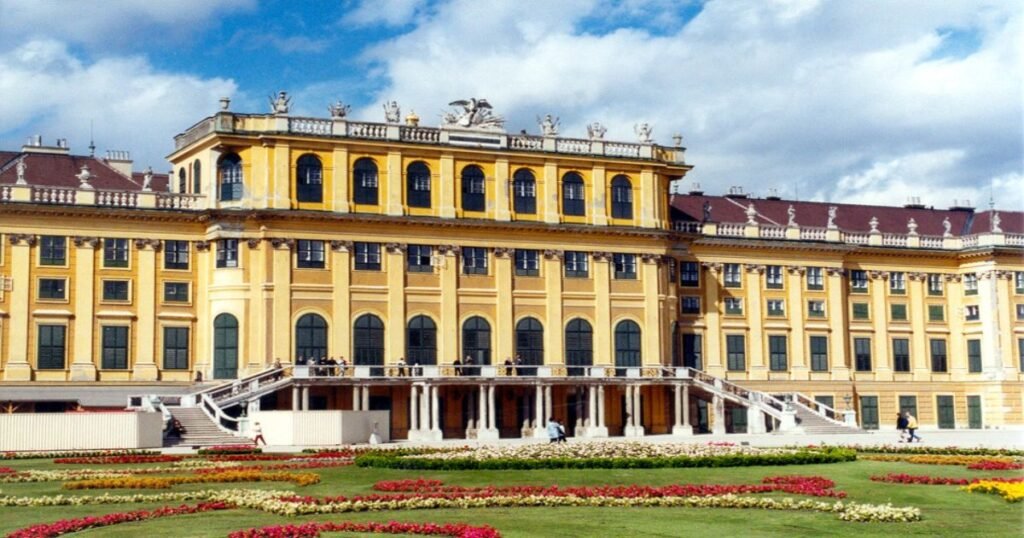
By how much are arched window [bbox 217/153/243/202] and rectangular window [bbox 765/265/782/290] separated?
3062 cm

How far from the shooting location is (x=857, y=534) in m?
23.9

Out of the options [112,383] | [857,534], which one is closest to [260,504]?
[857,534]

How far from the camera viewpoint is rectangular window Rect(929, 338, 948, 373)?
8444cm

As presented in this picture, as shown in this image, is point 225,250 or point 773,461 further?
point 225,250

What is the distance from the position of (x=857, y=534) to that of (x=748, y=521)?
2.39m

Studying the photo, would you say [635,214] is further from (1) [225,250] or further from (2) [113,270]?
(2) [113,270]

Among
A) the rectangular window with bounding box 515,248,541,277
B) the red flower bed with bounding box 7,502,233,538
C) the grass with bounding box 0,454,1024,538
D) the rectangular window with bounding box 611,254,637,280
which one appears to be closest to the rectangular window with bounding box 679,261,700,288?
the rectangular window with bounding box 611,254,637,280

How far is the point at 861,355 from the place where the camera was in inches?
3248

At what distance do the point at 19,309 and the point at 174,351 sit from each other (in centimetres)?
726

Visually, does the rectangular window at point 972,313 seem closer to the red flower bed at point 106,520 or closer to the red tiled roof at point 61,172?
the red tiled roof at point 61,172

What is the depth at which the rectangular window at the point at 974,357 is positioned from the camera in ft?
276

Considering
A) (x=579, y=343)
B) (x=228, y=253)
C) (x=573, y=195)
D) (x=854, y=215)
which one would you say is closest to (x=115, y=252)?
(x=228, y=253)

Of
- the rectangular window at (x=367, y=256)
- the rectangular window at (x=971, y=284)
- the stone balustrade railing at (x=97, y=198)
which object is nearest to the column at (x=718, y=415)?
the rectangular window at (x=367, y=256)

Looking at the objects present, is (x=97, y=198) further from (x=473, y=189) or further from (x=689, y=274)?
(x=689, y=274)
